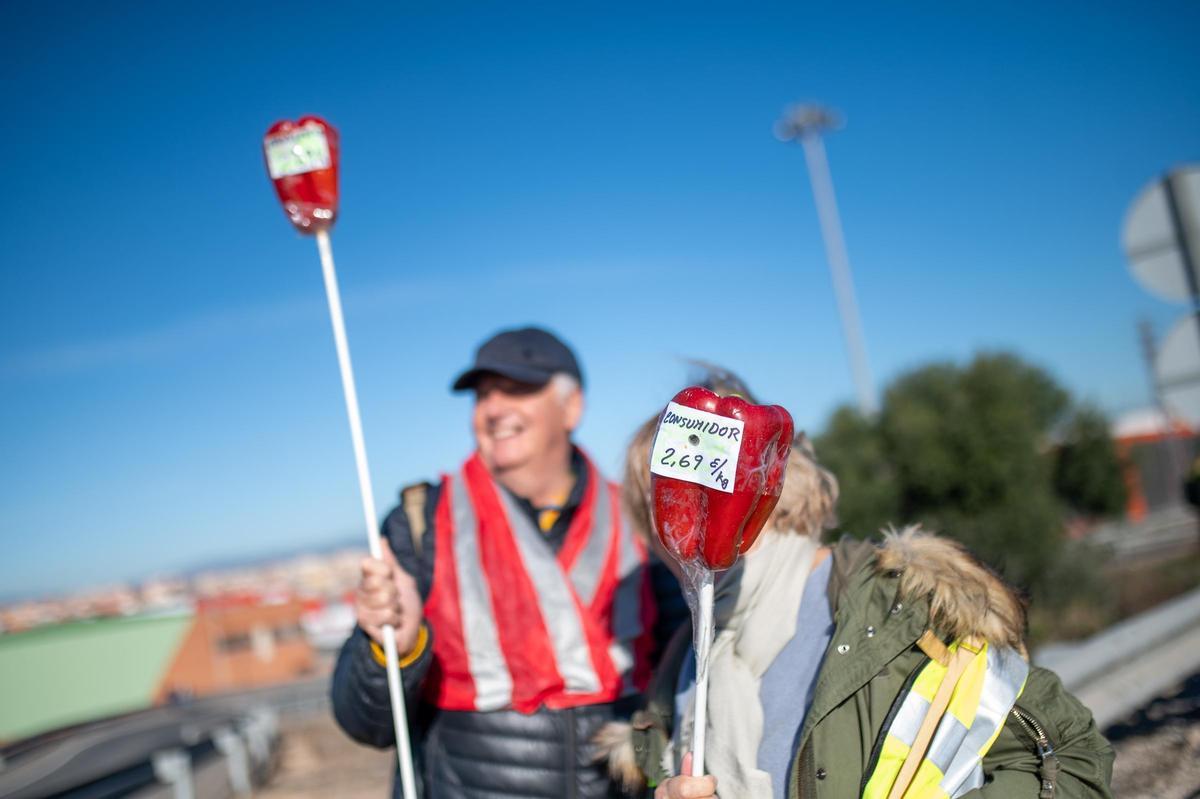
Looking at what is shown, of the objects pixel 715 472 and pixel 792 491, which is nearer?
pixel 715 472

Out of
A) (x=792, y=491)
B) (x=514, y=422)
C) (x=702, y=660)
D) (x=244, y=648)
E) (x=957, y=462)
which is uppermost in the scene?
(x=514, y=422)

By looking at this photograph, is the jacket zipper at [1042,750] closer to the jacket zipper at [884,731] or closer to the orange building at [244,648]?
the jacket zipper at [884,731]

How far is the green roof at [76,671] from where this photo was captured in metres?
17.4

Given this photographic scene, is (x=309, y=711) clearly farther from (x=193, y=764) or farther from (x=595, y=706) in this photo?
(x=595, y=706)

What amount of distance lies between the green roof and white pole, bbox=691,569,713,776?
1848 cm

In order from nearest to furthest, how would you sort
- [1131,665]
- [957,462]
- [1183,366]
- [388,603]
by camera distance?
[388,603]
[1183,366]
[1131,665]
[957,462]

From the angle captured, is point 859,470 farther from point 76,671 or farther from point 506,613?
point 76,671

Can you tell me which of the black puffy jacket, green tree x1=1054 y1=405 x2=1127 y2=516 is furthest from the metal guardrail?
green tree x1=1054 y1=405 x2=1127 y2=516

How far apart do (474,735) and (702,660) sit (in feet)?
4.04

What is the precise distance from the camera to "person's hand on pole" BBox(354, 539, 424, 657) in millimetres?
2471

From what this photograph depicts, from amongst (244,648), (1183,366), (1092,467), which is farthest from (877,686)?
→ (244,648)

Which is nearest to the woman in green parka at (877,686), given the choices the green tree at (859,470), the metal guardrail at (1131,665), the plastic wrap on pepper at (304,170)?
the plastic wrap on pepper at (304,170)

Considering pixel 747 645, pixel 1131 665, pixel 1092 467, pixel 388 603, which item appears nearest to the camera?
pixel 747 645

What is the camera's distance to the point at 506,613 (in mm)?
2863
